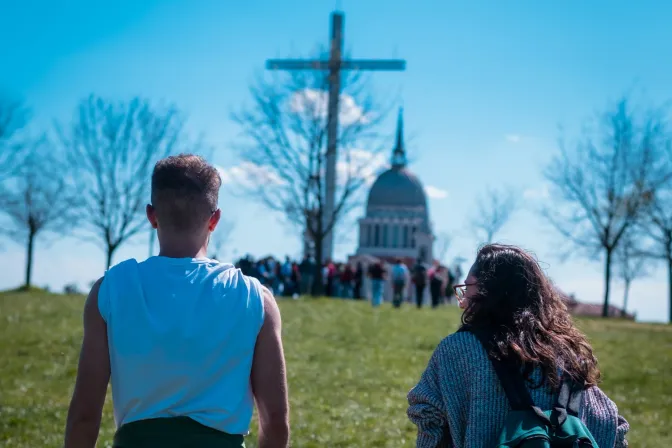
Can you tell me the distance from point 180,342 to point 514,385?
1359 millimetres

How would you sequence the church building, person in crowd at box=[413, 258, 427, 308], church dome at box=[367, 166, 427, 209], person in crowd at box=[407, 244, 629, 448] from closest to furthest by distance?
person in crowd at box=[407, 244, 629, 448] < person in crowd at box=[413, 258, 427, 308] < the church building < church dome at box=[367, 166, 427, 209]

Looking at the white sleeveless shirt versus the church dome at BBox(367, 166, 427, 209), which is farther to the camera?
Result: the church dome at BBox(367, 166, 427, 209)

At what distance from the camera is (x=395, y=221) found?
115 meters

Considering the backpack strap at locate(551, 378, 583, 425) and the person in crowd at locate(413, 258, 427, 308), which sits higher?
the backpack strap at locate(551, 378, 583, 425)

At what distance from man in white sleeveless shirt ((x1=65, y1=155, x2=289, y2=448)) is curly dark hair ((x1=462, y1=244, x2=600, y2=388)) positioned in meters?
0.98

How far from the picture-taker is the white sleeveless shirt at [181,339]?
281 centimetres

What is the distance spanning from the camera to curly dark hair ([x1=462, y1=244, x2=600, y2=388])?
3.31 meters

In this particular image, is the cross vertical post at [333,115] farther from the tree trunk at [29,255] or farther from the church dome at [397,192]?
the church dome at [397,192]

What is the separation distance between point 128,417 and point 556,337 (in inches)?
69.9

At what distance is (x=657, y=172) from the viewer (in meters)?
39.2

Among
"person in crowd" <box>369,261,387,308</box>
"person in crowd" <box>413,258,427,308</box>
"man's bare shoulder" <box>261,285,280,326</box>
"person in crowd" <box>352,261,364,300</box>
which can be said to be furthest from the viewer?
"person in crowd" <box>352,261,364,300</box>

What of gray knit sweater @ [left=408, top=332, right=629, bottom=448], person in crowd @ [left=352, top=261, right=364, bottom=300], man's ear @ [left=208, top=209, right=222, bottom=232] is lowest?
person in crowd @ [left=352, top=261, right=364, bottom=300]

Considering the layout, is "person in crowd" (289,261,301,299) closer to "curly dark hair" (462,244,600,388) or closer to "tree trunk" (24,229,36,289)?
"tree trunk" (24,229,36,289)

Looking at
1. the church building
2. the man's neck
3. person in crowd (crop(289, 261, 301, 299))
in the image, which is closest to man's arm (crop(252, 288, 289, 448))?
the man's neck
